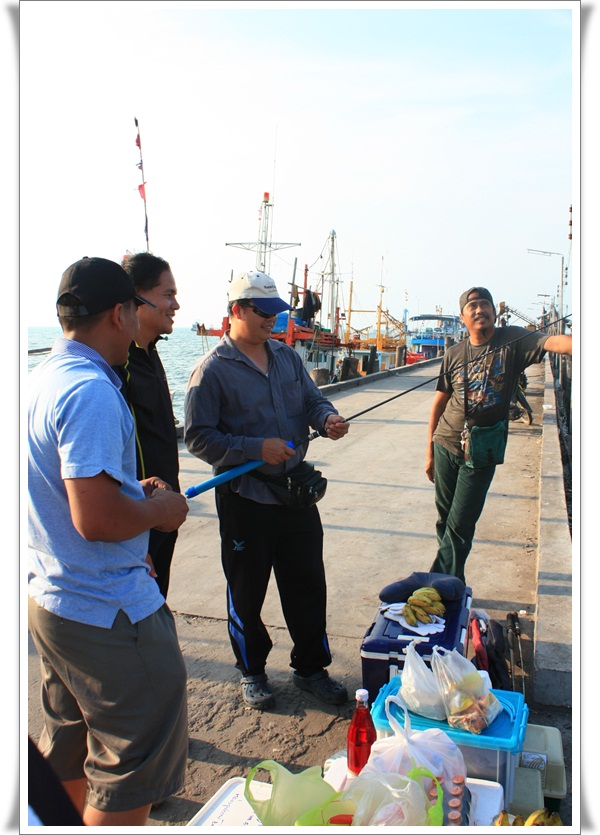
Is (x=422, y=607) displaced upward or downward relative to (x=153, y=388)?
downward

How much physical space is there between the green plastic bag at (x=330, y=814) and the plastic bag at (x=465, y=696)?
0.69 meters

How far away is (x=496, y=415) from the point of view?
14.4 feet

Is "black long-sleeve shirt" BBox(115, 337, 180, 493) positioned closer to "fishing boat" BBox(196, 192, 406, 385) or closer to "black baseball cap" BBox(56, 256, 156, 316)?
"black baseball cap" BBox(56, 256, 156, 316)

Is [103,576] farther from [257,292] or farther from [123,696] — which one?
[257,292]

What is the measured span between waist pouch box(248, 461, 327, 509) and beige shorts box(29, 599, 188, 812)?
1405mm

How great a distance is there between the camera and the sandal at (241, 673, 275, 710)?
356cm

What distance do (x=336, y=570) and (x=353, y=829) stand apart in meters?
3.50

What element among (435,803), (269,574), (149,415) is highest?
(149,415)

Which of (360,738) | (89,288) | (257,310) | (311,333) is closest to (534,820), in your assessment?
(360,738)

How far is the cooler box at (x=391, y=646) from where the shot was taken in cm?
327

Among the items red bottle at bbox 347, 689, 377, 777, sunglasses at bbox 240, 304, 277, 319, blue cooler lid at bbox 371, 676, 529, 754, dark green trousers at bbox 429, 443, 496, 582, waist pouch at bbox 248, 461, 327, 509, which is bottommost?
red bottle at bbox 347, 689, 377, 777

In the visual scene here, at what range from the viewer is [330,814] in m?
2.22

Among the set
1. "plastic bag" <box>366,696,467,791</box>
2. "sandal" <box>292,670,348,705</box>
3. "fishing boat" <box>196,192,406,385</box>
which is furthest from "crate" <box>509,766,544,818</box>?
"fishing boat" <box>196,192,406,385</box>

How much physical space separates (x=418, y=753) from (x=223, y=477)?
1.41 m
